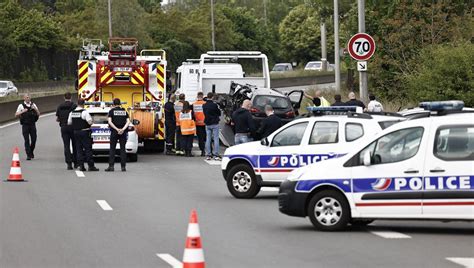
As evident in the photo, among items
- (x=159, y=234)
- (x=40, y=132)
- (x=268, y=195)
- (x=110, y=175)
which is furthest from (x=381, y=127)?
(x=40, y=132)

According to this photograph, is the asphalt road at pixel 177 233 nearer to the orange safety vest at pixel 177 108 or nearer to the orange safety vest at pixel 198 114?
the orange safety vest at pixel 198 114

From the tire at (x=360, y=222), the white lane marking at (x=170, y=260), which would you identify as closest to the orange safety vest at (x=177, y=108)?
the tire at (x=360, y=222)

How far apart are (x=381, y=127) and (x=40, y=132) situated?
24666mm

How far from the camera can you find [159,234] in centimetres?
1545

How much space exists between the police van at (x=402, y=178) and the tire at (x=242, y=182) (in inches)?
180

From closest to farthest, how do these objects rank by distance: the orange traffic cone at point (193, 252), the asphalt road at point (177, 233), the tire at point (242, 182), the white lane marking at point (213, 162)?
the orange traffic cone at point (193, 252) → the asphalt road at point (177, 233) → the tire at point (242, 182) → the white lane marking at point (213, 162)

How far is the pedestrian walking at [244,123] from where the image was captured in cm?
2630

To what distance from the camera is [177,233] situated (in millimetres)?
15516

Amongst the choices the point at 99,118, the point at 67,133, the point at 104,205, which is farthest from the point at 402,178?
the point at 99,118

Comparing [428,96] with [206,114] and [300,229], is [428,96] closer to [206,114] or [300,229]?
[206,114]

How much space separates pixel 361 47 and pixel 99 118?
6.89 m

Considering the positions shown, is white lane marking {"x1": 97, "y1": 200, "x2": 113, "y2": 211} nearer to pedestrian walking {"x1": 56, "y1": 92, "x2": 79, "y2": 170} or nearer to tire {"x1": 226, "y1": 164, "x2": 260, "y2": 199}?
tire {"x1": 226, "y1": 164, "x2": 260, "y2": 199}

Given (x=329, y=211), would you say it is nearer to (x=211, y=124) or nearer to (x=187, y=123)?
(x=211, y=124)

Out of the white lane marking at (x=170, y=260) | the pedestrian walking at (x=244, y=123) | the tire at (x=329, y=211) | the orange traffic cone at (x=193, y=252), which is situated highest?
the pedestrian walking at (x=244, y=123)
